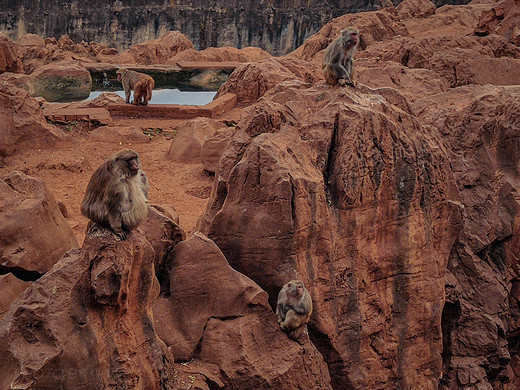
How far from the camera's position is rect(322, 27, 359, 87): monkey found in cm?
905

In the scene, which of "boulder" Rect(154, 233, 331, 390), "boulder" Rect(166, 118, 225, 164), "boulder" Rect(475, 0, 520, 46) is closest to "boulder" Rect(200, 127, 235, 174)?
"boulder" Rect(166, 118, 225, 164)

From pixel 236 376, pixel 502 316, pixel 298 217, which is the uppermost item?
pixel 298 217

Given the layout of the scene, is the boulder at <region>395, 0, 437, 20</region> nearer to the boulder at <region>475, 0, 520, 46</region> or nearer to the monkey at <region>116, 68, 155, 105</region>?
the boulder at <region>475, 0, 520, 46</region>

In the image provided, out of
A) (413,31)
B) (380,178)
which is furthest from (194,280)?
(413,31)

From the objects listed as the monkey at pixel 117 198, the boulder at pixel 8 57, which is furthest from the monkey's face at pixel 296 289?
the boulder at pixel 8 57

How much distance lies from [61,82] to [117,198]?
1885 cm

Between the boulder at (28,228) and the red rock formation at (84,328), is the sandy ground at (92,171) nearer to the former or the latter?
the boulder at (28,228)

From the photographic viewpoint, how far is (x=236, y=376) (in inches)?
261

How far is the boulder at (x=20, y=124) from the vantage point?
1444 centimetres

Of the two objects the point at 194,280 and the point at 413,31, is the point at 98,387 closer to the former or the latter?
the point at 194,280

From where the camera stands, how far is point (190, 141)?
1559 cm

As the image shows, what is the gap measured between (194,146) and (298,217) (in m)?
8.57

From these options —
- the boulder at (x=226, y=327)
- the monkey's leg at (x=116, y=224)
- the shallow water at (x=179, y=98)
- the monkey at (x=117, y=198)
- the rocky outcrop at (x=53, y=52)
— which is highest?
the monkey at (x=117, y=198)

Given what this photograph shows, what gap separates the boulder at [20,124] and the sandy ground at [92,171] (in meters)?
0.21
